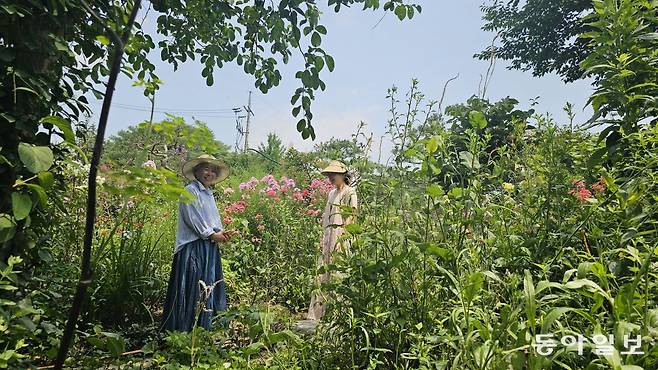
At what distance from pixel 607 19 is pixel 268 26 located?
1582 mm

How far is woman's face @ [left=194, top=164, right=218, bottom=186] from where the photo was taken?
3627 millimetres

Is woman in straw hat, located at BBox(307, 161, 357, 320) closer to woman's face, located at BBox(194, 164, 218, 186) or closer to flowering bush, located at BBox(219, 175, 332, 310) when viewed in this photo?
flowering bush, located at BBox(219, 175, 332, 310)

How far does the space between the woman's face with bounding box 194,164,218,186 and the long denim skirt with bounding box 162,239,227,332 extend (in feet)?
1.56

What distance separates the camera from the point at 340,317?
81.7 inches

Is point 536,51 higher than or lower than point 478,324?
higher

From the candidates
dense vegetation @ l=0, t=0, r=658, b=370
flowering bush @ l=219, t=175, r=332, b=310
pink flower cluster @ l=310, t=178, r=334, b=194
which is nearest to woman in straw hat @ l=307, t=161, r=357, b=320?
flowering bush @ l=219, t=175, r=332, b=310

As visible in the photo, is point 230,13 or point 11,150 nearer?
point 11,150

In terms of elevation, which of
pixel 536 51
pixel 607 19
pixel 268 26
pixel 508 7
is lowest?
pixel 607 19

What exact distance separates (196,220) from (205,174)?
385mm

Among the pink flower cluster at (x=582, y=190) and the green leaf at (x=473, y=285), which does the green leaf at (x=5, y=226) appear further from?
the pink flower cluster at (x=582, y=190)

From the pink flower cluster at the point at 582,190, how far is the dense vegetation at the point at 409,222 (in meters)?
0.02

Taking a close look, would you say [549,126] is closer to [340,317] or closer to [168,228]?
[340,317]

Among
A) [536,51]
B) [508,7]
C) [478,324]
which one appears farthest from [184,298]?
[508,7]

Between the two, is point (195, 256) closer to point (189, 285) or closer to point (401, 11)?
point (189, 285)
